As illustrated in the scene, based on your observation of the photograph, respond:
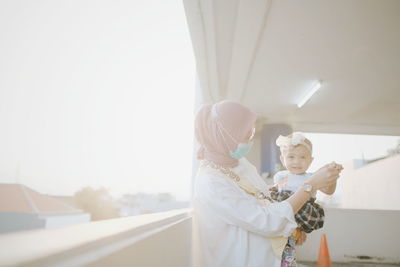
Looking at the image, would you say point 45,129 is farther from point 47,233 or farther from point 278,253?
point 278,253

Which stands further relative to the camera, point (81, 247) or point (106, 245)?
point (106, 245)

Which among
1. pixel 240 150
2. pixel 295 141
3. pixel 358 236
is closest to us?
pixel 240 150

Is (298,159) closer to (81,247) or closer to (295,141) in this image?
(295,141)

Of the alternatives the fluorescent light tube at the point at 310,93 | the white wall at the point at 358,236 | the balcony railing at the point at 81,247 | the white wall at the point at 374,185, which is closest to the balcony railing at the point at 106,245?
the balcony railing at the point at 81,247

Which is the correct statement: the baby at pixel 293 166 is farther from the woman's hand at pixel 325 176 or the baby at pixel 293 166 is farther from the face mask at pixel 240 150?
the face mask at pixel 240 150

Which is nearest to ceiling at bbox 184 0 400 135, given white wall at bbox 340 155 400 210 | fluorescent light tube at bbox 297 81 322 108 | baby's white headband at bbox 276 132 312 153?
fluorescent light tube at bbox 297 81 322 108

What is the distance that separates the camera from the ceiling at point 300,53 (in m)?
3.13

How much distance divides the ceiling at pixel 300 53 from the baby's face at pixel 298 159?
182 cm

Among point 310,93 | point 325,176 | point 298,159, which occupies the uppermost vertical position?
point 310,93

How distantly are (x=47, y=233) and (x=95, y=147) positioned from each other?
0.33 metres

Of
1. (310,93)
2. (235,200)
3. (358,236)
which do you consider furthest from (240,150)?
(358,236)

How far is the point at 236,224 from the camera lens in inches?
48.6

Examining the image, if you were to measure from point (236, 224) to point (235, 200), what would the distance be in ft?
0.33

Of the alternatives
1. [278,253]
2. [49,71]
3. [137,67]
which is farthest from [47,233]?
[137,67]
